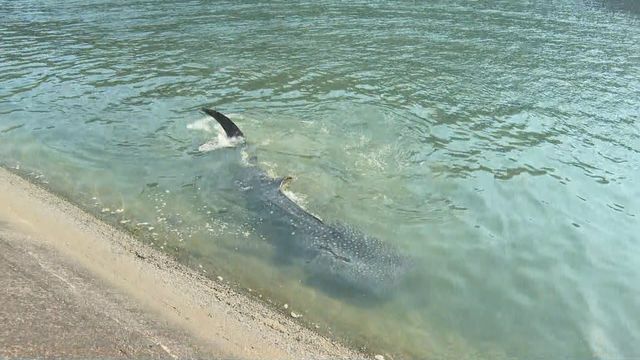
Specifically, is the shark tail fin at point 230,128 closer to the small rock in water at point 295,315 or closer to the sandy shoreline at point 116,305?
the sandy shoreline at point 116,305

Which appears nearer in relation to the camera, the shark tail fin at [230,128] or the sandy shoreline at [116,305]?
the sandy shoreline at [116,305]

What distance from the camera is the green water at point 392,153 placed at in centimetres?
854

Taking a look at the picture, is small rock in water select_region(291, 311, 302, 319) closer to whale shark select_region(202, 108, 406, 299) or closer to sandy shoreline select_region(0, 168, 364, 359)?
sandy shoreline select_region(0, 168, 364, 359)

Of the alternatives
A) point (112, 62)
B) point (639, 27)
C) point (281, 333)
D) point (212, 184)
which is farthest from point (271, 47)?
point (639, 27)

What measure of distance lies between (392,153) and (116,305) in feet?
25.9

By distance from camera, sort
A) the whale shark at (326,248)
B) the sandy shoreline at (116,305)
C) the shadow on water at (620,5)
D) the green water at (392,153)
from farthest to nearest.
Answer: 1. the shadow on water at (620,5)
2. the whale shark at (326,248)
3. the green water at (392,153)
4. the sandy shoreline at (116,305)

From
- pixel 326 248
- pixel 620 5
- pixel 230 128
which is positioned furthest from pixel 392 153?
pixel 620 5

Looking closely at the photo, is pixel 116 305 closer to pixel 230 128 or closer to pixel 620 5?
pixel 230 128

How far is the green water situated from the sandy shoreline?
0.61 metres

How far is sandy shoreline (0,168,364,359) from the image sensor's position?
618cm

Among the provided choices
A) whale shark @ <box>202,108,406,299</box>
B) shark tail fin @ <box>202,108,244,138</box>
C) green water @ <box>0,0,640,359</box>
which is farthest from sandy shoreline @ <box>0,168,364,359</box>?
shark tail fin @ <box>202,108,244,138</box>

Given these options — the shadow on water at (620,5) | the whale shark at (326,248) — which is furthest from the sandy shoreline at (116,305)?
the shadow on water at (620,5)

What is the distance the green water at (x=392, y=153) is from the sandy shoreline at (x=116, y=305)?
2.01ft

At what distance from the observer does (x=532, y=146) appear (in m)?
13.8
